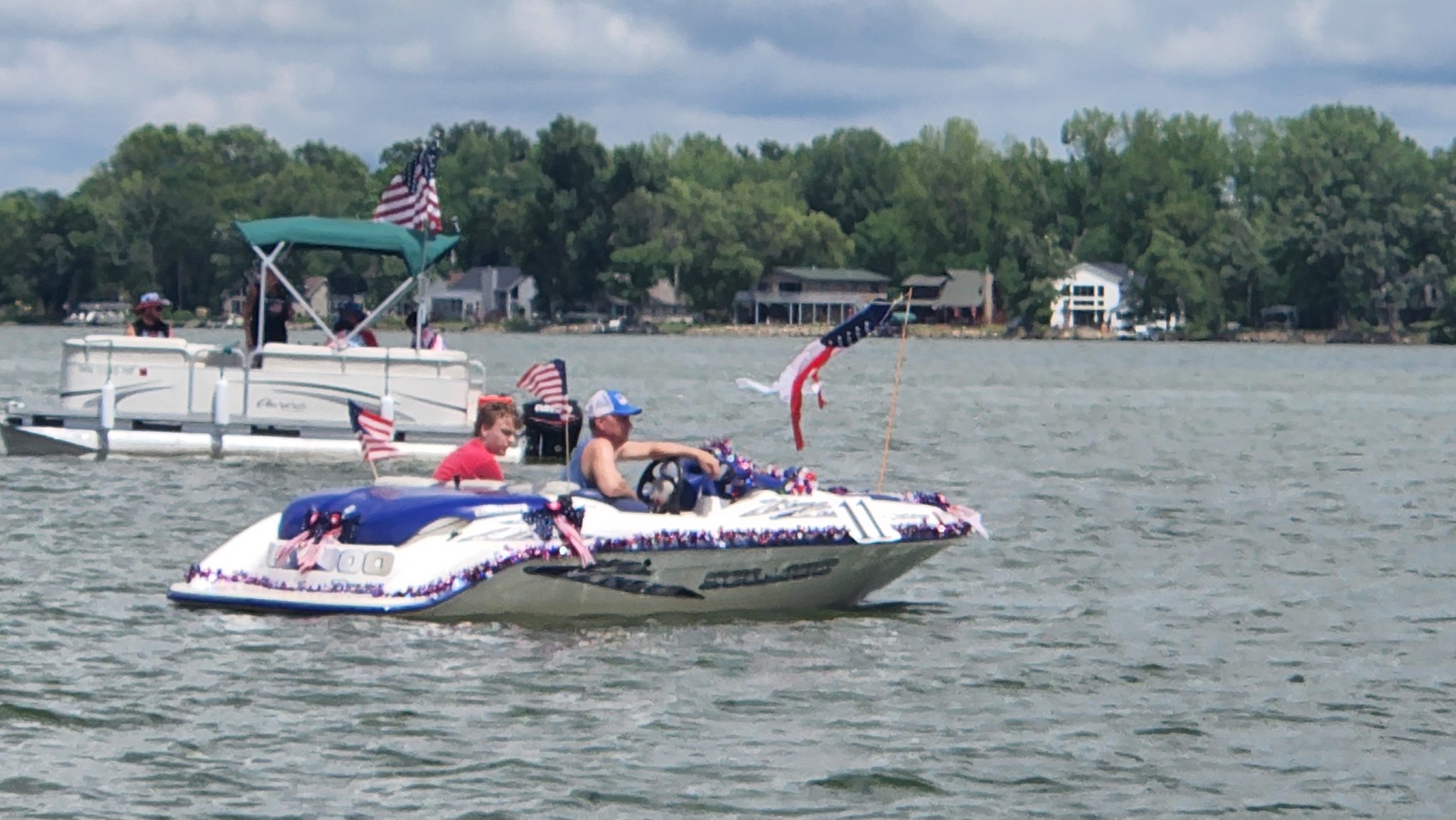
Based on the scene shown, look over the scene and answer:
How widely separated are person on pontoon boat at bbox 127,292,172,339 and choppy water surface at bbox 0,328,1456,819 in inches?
151

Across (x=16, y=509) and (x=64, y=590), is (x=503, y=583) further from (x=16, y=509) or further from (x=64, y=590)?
(x=16, y=509)

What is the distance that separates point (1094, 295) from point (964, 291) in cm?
929

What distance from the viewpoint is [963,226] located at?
593ft

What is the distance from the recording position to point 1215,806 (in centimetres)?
1321

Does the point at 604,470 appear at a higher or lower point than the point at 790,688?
higher

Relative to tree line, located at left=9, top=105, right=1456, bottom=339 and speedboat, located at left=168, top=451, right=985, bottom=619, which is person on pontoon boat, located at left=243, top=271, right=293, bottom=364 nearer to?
speedboat, located at left=168, top=451, right=985, bottom=619

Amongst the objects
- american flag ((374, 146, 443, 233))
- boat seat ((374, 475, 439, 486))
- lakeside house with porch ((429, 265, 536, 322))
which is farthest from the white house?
boat seat ((374, 475, 439, 486))

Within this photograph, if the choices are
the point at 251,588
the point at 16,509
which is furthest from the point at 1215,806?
the point at 16,509

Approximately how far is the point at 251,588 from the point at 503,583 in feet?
5.94

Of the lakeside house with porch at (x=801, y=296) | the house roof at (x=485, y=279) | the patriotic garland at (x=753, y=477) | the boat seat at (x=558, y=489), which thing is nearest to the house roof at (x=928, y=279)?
the lakeside house with porch at (x=801, y=296)

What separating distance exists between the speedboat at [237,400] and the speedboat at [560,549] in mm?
13280

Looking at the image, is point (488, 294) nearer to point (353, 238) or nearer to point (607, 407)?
point (353, 238)

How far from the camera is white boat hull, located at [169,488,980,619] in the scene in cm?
1706

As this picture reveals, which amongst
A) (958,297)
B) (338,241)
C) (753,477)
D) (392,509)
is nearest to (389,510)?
(392,509)
